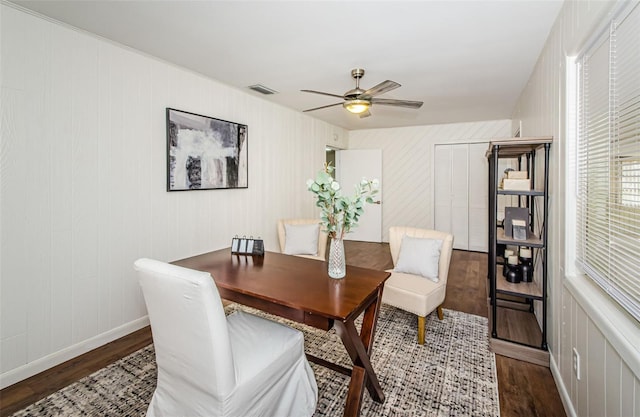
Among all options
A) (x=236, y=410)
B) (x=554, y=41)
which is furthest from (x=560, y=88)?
(x=236, y=410)

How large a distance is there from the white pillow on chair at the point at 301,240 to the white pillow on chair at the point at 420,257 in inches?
42.5

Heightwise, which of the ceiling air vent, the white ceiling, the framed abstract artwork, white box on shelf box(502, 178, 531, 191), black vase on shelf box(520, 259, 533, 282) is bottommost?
black vase on shelf box(520, 259, 533, 282)

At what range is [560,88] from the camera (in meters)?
2.03

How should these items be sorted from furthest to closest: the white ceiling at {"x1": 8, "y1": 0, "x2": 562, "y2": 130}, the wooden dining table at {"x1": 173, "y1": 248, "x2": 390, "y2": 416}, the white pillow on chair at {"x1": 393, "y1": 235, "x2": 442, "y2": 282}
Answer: the white pillow on chair at {"x1": 393, "y1": 235, "x2": 442, "y2": 282}
the white ceiling at {"x1": 8, "y1": 0, "x2": 562, "y2": 130}
the wooden dining table at {"x1": 173, "y1": 248, "x2": 390, "y2": 416}

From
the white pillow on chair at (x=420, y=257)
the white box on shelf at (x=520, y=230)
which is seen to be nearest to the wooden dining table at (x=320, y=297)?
the white pillow on chair at (x=420, y=257)

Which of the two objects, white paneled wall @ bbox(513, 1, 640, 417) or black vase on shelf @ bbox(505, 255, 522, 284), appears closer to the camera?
white paneled wall @ bbox(513, 1, 640, 417)

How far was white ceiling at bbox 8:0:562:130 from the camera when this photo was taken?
206 centimetres

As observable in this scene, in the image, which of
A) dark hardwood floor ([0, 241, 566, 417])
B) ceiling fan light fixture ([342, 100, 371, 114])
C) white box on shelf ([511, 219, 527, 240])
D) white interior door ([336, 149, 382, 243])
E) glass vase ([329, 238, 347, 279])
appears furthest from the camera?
white interior door ([336, 149, 382, 243])

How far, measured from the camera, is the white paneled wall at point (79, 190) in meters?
2.05

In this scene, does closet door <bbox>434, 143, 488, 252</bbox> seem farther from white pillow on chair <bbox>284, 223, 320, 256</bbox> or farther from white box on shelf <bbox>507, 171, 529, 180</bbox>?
white box on shelf <bbox>507, 171, 529, 180</bbox>

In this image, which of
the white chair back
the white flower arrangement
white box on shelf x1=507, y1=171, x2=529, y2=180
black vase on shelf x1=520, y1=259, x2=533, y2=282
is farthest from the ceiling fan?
the white chair back

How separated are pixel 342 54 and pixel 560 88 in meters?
1.66

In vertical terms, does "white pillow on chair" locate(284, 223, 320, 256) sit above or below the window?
below

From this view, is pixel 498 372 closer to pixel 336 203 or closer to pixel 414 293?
Result: pixel 414 293
